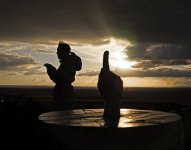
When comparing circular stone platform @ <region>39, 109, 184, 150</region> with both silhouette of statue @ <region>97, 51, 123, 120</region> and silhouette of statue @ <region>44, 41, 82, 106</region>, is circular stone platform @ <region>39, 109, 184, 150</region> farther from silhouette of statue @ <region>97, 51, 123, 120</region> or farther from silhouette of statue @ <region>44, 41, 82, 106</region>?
silhouette of statue @ <region>44, 41, 82, 106</region>

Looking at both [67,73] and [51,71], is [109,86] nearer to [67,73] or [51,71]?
[67,73]

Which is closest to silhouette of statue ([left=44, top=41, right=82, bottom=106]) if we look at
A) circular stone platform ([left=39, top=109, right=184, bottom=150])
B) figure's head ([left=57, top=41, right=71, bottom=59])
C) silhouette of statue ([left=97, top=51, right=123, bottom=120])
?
figure's head ([left=57, top=41, right=71, bottom=59])

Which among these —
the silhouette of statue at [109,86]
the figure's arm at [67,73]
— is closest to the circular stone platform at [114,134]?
the silhouette of statue at [109,86]

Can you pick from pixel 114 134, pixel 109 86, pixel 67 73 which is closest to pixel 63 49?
pixel 67 73

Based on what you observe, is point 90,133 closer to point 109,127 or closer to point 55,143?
point 109,127

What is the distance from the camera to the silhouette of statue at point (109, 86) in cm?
1009

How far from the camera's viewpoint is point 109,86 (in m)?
10.1

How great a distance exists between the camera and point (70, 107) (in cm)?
1417

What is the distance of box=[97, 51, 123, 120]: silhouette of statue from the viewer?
33.1ft

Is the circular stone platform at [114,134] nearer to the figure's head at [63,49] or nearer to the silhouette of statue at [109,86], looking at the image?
the silhouette of statue at [109,86]

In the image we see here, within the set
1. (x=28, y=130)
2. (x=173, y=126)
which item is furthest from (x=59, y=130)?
(x=28, y=130)

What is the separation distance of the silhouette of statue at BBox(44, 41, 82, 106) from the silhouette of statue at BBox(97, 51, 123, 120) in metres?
3.93

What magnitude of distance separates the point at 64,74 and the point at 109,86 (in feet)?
13.8

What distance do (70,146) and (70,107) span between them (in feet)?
18.2
